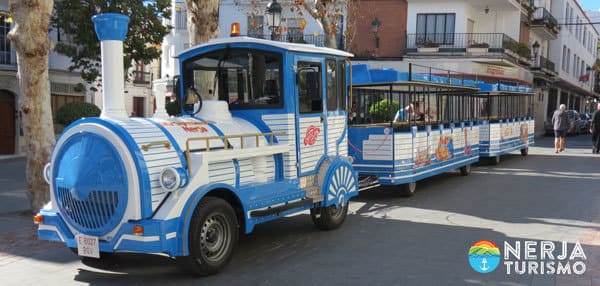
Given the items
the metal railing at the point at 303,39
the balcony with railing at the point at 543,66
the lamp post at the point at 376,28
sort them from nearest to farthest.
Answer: the metal railing at the point at 303,39 < the lamp post at the point at 376,28 < the balcony with railing at the point at 543,66

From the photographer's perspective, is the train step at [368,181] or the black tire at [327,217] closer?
the black tire at [327,217]

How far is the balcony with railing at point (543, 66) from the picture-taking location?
107 ft

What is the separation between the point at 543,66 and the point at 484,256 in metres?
32.2

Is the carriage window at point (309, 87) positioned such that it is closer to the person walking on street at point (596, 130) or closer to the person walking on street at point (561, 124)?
the person walking on street at point (561, 124)

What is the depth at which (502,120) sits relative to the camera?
54.3ft

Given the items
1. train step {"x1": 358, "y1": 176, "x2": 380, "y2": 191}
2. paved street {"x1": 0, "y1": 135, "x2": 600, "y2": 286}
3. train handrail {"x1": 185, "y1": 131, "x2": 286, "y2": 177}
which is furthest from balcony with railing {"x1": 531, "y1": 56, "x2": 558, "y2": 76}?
train handrail {"x1": 185, "y1": 131, "x2": 286, "y2": 177}

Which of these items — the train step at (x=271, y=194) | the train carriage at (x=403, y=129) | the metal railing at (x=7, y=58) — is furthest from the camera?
the metal railing at (x=7, y=58)

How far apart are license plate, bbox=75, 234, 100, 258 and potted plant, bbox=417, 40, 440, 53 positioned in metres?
22.7

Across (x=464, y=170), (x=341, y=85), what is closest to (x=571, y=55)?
(x=464, y=170)

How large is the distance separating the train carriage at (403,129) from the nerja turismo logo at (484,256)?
3.18m

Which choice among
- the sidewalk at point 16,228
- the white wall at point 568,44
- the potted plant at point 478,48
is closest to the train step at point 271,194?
the sidewalk at point 16,228

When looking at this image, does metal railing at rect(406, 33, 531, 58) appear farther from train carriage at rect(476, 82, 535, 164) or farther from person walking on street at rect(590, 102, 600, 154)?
person walking on street at rect(590, 102, 600, 154)

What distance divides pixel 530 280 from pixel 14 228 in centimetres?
684

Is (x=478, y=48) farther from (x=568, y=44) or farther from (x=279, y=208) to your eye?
(x=568, y=44)
